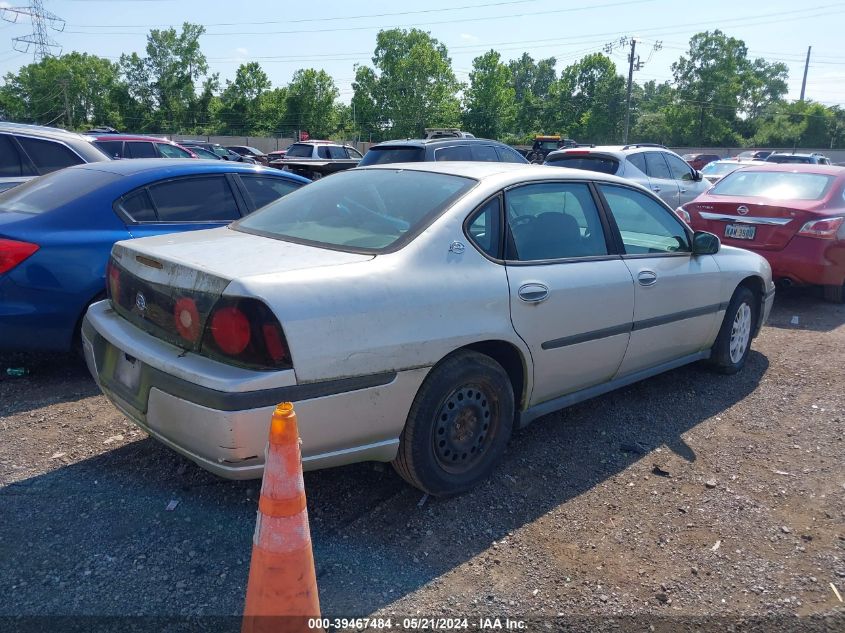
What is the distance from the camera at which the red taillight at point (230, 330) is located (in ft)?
8.36

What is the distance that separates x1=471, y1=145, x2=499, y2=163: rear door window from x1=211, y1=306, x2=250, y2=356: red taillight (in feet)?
27.2

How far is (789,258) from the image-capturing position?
7168 millimetres

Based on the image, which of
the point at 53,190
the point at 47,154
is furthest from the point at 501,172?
the point at 47,154

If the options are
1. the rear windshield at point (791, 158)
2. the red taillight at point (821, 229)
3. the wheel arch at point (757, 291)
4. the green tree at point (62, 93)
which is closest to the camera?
the wheel arch at point (757, 291)

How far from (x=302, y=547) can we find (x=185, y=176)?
12.3 ft

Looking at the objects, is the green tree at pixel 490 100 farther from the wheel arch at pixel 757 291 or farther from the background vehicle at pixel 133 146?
the wheel arch at pixel 757 291

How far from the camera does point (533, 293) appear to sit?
3.36 metres

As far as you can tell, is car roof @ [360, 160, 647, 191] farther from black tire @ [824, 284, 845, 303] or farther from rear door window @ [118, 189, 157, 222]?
black tire @ [824, 284, 845, 303]

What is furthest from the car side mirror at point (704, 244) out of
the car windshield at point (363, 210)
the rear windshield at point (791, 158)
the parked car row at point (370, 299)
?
the rear windshield at point (791, 158)

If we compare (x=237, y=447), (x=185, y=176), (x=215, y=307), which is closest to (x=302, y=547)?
(x=237, y=447)

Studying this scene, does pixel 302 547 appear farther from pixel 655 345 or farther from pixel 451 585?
pixel 655 345

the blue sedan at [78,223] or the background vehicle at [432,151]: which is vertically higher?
the background vehicle at [432,151]

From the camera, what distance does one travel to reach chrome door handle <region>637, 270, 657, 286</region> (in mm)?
3992

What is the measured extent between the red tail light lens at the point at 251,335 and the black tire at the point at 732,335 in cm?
365
